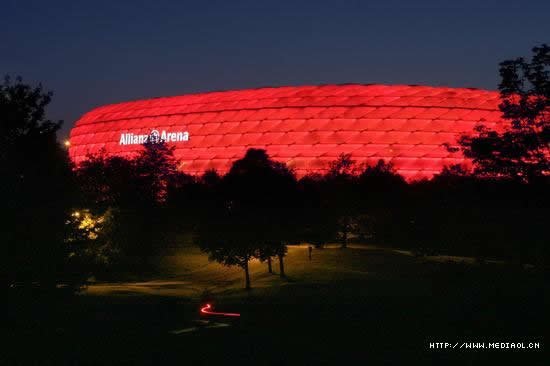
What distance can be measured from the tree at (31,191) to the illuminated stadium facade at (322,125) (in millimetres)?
49726

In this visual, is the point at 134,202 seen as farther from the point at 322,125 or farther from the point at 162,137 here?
the point at 162,137

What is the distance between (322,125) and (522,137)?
170 ft

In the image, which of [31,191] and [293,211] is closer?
[31,191]

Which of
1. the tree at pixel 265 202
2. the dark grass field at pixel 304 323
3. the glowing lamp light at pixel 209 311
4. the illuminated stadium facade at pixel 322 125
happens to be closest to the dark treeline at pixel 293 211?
the tree at pixel 265 202

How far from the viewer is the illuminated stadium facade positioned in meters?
71.3

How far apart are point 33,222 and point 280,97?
6072cm

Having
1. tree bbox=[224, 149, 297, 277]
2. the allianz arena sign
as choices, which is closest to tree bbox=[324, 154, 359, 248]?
tree bbox=[224, 149, 297, 277]

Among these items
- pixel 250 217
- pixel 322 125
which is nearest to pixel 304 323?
pixel 250 217

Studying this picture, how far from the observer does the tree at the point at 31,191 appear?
56.4 ft

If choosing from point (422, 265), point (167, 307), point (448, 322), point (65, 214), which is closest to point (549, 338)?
point (448, 322)

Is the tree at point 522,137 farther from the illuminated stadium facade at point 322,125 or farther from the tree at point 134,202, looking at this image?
the illuminated stadium facade at point 322,125

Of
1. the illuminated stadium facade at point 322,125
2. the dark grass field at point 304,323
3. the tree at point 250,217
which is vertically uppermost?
the illuminated stadium facade at point 322,125

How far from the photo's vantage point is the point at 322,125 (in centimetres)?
7331

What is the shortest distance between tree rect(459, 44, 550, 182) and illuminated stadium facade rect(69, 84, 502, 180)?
4536 cm
